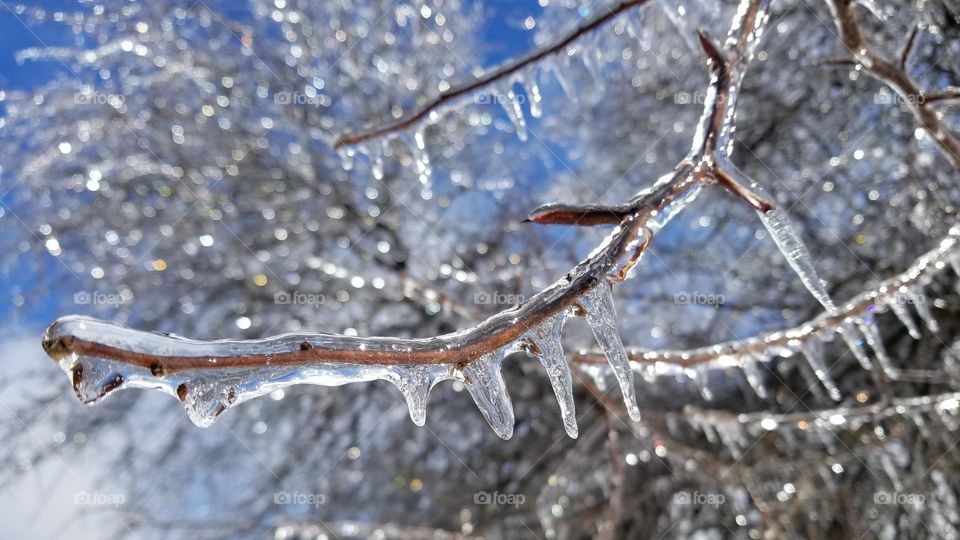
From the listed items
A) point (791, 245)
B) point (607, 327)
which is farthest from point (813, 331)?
point (607, 327)

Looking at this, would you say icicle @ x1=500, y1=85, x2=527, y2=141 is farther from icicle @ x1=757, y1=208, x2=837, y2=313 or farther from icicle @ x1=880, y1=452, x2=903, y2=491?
icicle @ x1=880, y1=452, x2=903, y2=491

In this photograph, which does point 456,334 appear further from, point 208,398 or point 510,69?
point 510,69

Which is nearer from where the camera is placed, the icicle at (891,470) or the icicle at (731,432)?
the icicle at (731,432)

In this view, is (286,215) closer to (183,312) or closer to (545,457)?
(183,312)

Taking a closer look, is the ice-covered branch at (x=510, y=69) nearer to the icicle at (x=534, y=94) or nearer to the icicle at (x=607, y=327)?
the icicle at (x=534, y=94)

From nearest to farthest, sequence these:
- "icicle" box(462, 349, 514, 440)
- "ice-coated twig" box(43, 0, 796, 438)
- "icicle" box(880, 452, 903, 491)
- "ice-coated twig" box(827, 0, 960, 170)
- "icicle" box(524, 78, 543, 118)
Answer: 1. "ice-coated twig" box(43, 0, 796, 438)
2. "icicle" box(462, 349, 514, 440)
3. "ice-coated twig" box(827, 0, 960, 170)
4. "icicle" box(524, 78, 543, 118)
5. "icicle" box(880, 452, 903, 491)

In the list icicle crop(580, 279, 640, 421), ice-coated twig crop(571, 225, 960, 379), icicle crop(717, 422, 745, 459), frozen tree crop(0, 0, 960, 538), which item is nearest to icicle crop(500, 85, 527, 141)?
ice-coated twig crop(571, 225, 960, 379)

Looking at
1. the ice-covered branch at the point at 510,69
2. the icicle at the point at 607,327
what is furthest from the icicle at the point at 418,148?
the icicle at the point at 607,327

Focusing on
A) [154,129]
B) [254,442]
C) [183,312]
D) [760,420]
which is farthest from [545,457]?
[154,129]

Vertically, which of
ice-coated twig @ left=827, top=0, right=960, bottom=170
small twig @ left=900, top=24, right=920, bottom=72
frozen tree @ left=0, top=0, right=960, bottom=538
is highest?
small twig @ left=900, top=24, right=920, bottom=72
